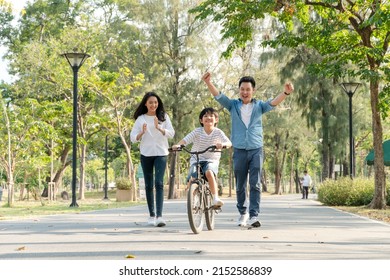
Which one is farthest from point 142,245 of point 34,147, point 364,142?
point 364,142

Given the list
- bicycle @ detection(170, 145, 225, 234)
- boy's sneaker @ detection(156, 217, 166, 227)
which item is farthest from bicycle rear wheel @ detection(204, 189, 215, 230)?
boy's sneaker @ detection(156, 217, 166, 227)

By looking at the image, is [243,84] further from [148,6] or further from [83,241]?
[148,6]

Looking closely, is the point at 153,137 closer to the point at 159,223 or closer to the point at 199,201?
the point at 159,223

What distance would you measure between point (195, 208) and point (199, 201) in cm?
14

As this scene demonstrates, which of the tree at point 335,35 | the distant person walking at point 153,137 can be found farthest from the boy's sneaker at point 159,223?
the tree at point 335,35

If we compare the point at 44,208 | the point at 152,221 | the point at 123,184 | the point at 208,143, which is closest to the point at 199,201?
the point at 208,143

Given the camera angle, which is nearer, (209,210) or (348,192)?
(209,210)

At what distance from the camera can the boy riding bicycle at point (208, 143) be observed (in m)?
9.50

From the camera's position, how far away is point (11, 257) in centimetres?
659

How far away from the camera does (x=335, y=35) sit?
19828mm

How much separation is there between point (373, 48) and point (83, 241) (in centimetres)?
1235

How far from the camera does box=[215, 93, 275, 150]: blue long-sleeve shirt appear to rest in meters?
9.84

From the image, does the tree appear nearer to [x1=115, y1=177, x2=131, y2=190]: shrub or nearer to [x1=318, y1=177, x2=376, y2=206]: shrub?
[x1=318, y1=177, x2=376, y2=206]: shrub

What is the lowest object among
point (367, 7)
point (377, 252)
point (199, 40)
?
point (377, 252)
